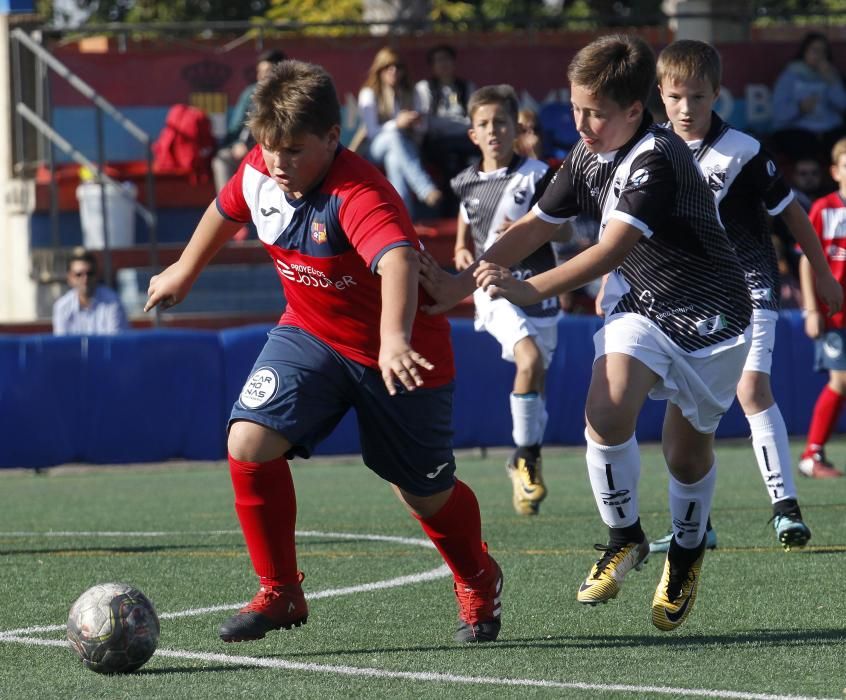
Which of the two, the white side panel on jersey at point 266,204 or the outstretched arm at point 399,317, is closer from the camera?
the outstretched arm at point 399,317

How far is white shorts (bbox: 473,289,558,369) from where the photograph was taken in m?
9.02

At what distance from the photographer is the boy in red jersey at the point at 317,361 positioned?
4840mm

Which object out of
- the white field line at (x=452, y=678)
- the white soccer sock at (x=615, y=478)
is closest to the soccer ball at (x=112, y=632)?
the white field line at (x=452, y=678)

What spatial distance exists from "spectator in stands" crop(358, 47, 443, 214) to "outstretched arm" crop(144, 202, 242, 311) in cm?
993

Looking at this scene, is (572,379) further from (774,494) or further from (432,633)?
(432,633)

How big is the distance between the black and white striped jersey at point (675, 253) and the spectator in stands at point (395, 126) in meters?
9.93

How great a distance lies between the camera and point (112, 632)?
15.3 ft

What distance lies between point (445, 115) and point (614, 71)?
37.8ft

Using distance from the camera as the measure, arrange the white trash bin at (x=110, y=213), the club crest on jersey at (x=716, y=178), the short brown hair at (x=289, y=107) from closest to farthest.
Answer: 1. the short brown hair at (x=289, y=107)
2. the club crest on jersey at (x=716, y=178)
3. the white trash bin at (x=110, y=213)

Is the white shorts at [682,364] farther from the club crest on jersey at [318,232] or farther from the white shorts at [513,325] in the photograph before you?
the white shorts at [513,325]

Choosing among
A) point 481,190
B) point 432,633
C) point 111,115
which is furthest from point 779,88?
point 432,633

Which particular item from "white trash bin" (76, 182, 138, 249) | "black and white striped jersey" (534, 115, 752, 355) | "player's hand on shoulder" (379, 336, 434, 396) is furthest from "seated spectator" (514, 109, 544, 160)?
"white trash bin" (76, 182, 138, 249)

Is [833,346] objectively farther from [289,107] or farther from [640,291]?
[289,107]

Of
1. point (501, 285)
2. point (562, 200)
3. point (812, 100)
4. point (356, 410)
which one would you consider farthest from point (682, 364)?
point (812, 100)
